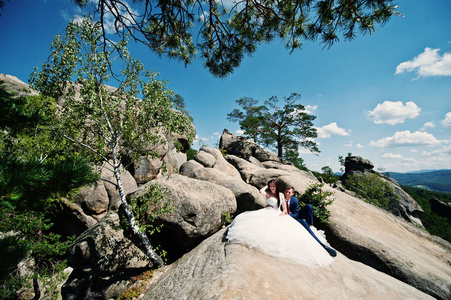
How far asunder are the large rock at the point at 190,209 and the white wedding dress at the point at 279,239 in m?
2.01

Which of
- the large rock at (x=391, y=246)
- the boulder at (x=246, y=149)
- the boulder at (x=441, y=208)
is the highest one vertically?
the boulder at (x=246, y=149)

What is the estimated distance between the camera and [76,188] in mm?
2332

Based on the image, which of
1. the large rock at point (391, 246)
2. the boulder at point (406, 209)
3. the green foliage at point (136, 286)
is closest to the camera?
the large rock at point (391, 246)

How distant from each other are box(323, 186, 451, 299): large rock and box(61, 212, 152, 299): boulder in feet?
27.3

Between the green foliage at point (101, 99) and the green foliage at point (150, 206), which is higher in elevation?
the green foliage at point (101, 99)

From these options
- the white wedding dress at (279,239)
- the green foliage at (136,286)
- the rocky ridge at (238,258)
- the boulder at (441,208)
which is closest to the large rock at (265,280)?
the rocky ridge at (238,258)

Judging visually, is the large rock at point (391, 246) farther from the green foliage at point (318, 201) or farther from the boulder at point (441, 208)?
the boulder at point (441, 208)

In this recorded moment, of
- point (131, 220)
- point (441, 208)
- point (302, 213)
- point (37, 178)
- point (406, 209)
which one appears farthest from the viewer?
point (441, 208)

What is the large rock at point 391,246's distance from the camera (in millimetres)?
5348

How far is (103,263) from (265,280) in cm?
665

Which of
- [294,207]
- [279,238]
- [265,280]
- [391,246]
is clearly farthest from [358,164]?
[265,280]

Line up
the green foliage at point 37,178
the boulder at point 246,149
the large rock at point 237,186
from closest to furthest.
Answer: the green foliage at point 37,178 < the large rock at point 237,186 < the boulder at point 246,149

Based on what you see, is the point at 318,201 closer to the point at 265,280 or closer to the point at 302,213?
the point at 302,213

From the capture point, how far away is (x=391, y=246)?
21.7ft
